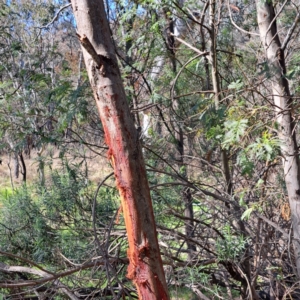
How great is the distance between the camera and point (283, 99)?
263cm

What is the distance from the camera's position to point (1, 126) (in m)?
3.37

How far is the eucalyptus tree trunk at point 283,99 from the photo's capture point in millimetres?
2570

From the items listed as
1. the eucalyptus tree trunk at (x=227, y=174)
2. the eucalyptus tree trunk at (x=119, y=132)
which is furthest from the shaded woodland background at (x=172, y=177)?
the eucalyptus tree trunk at (x=119, y=132)

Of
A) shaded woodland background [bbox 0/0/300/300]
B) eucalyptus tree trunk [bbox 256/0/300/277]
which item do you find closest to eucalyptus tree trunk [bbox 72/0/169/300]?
shaded woodland background [bbox 0/0/300/300]

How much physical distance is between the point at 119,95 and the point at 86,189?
8.19 feet

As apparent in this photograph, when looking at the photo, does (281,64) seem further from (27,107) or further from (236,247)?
(27,107)

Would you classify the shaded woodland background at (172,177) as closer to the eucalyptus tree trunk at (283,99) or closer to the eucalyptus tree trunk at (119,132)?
the eucalyptus tree trunk at (283,99)

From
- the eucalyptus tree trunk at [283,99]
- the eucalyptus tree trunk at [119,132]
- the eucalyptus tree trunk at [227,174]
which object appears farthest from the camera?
the eucalyptus tree trunk at [227,174]

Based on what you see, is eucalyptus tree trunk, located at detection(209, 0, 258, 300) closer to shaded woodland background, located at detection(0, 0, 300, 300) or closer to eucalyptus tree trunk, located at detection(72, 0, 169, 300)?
shaded woodland background, located at detection(0, 0, 300, 300)

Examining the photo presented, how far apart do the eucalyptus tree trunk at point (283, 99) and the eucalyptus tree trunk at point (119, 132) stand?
1.21 meters

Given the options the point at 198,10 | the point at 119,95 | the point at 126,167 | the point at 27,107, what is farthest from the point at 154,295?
the point at 198,10

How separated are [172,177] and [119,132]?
1.95 metres

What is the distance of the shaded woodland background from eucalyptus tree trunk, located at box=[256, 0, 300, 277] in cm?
7

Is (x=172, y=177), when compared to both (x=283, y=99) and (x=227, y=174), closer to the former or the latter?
(x=227, y=174)
